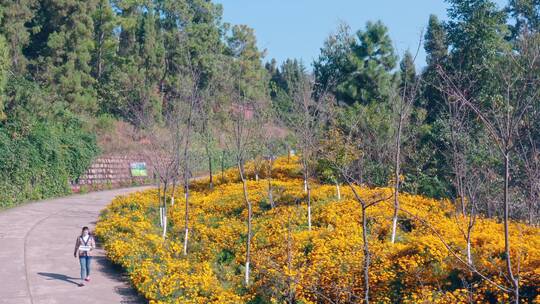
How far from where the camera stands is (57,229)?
50.4 ft

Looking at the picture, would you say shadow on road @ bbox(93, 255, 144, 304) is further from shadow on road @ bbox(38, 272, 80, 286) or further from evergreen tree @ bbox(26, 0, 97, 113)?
evergreen tree @ bbox(26, 0, 97, 113)

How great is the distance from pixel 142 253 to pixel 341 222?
174 inches

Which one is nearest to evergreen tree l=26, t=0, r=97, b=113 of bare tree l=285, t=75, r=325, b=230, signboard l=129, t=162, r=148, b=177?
signboard l=129, t=162, r=148, b=177

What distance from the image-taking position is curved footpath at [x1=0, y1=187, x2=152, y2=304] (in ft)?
30.6

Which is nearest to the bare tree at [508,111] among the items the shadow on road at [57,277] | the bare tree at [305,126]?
the bare tree at [305,126]

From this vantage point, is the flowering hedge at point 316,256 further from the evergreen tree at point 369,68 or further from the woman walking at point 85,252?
the evergreen tree at point 369,68

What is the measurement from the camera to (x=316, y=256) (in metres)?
9.75

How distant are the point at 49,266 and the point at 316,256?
551 centimetres

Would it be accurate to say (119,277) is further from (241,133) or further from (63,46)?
(63,46)

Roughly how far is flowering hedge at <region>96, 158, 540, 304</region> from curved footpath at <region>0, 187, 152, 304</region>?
16.6 inches

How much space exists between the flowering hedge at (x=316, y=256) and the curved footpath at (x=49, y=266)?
421mm

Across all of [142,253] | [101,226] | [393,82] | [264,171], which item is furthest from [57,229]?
[393,82]

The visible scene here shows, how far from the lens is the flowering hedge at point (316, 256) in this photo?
27.8 feet

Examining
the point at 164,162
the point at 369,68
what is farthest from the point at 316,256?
the point at 369,68
